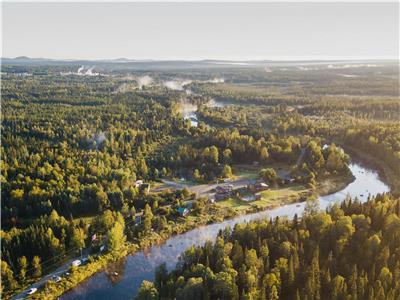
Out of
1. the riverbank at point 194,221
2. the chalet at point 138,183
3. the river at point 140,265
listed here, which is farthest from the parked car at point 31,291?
the chalet at point 138,183

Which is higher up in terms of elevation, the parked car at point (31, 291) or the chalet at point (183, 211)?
the chalet at point (183, 211)

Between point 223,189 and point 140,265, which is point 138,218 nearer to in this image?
point 140,265

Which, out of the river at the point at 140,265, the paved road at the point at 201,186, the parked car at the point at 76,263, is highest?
the paved road at the point at 201,186

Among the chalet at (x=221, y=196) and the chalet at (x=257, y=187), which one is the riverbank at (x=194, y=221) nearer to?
the chalet at (x=257, y=187)

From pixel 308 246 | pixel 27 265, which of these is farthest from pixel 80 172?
pixel 308 246

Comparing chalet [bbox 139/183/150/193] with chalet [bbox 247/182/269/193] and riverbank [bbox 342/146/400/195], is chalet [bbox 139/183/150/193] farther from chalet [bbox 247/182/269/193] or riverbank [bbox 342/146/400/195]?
riverbank [bbox 342/146/400/195]

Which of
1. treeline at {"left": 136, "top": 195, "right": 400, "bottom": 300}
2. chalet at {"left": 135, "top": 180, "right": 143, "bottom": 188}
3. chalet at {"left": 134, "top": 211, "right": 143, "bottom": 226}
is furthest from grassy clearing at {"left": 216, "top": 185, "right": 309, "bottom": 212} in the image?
treeline at {"left": 136, "top": 195, "right": 400, "bottom": 300}

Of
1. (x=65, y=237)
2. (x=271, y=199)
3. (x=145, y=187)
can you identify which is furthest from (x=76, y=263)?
(x=271, y=199)

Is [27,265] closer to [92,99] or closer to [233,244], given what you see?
[233,244]

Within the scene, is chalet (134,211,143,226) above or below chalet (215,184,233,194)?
below
